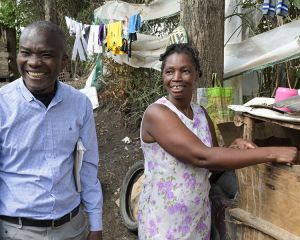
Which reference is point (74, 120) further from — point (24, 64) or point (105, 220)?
point (105, 220)

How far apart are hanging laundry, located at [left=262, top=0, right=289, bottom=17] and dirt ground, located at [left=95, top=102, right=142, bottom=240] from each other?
2.47 meters

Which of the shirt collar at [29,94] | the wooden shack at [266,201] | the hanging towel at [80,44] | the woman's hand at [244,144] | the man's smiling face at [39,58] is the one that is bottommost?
the wooden shack at [266,201]

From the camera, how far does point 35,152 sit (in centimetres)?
175

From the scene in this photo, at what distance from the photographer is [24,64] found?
1.74 m

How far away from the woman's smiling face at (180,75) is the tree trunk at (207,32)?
61.6 inches

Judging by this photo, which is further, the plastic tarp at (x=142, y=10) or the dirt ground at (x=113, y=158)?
the plastic tarp at (x=142, y=10)

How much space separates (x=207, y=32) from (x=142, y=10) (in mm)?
2324

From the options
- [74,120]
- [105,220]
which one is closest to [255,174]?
[74,120]

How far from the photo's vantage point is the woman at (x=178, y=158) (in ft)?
6.39

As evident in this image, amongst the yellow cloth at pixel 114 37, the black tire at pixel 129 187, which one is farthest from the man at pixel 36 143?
the yellow cloth at pixel 114 37

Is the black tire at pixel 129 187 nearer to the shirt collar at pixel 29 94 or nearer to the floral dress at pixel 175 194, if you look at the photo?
the floral dress at pixel 175 194

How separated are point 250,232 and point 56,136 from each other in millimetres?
1169

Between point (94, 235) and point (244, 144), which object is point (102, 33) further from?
point (94, 235)

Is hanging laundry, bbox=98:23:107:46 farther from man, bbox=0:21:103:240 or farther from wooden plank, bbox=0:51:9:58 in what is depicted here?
man, bbox=0:21:103:240
